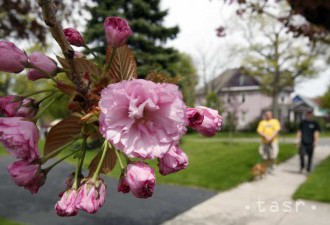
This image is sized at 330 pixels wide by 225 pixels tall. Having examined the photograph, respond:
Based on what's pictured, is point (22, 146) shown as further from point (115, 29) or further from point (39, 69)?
point (115, 29)

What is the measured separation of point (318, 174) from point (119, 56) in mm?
11439

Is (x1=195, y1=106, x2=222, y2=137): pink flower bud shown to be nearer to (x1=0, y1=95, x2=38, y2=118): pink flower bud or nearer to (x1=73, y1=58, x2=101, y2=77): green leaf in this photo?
(x1=73, y1=58, x2=101, y2=77): green leaf

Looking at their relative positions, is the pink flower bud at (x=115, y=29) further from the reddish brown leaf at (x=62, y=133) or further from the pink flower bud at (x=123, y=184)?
the pink flower bud at (x=123, y=184)

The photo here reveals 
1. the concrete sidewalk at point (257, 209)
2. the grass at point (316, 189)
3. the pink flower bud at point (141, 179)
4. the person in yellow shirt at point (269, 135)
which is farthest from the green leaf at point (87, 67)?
the person in yellow shirt at point (269, 135)

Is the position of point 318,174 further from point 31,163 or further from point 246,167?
point 31,163

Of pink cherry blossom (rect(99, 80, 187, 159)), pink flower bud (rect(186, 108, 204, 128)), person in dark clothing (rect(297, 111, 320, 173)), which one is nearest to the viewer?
pink cherry blossom (rect(99, 80, 187, 159))

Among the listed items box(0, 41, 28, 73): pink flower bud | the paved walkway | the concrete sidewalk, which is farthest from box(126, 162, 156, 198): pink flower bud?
the concrete sidewalk

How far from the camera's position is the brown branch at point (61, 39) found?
2.49ft

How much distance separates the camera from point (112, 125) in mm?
726

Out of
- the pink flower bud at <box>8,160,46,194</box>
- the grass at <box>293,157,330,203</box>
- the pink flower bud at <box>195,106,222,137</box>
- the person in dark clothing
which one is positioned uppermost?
the pink flower bud at <box>195,106,222,137</box>

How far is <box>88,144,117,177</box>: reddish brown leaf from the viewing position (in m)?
0.92

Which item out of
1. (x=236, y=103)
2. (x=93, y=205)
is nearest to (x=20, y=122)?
(x=93, y=205)

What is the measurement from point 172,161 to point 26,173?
0.32 metres

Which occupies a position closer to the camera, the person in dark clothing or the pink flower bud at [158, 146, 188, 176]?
the pink flower bud at [158, 146, 188, 176]
